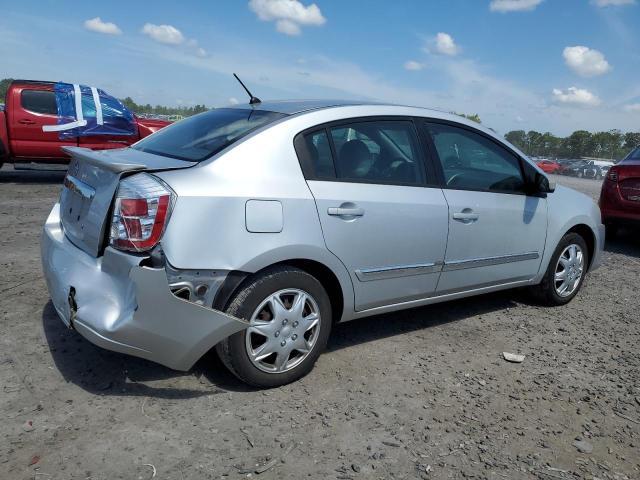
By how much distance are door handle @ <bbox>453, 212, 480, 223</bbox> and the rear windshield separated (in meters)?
1.40

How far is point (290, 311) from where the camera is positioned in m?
3.04

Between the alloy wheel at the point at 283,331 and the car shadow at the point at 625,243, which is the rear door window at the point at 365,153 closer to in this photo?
the alloy wheel at the point at 283,331

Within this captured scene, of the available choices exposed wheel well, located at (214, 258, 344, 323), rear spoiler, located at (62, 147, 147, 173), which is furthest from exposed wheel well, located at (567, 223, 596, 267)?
rear spoiler, located at (62, 147, 147, 173)

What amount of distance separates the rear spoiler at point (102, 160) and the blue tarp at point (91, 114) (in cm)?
760

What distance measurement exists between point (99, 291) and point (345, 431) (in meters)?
1.43

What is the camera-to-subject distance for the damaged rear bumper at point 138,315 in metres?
2.61

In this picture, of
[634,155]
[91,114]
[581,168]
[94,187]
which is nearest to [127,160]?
[94,187]

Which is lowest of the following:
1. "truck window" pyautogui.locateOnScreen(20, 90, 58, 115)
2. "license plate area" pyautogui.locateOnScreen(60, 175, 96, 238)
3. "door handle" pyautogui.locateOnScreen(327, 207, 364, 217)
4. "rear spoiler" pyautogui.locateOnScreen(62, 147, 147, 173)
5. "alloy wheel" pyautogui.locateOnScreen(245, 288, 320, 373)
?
"alloy wheel" pyautogui.locateOnScreen(245, 288, 320, 373)

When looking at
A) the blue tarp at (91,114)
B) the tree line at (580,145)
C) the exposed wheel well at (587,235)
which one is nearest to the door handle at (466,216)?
the exposed wheel well at (587,235)

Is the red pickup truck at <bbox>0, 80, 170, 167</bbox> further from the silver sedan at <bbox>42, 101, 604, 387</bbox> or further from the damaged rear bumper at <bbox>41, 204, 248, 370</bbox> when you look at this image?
the damaged rear bumper at <bbox>41, 204, 248, 370</bbox>

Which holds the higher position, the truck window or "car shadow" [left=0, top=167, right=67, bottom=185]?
the truck window

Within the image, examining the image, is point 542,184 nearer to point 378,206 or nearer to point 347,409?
point 378,206

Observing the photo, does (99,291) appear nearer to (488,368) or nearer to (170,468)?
(170,468)

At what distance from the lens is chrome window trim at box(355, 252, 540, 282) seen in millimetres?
3389
